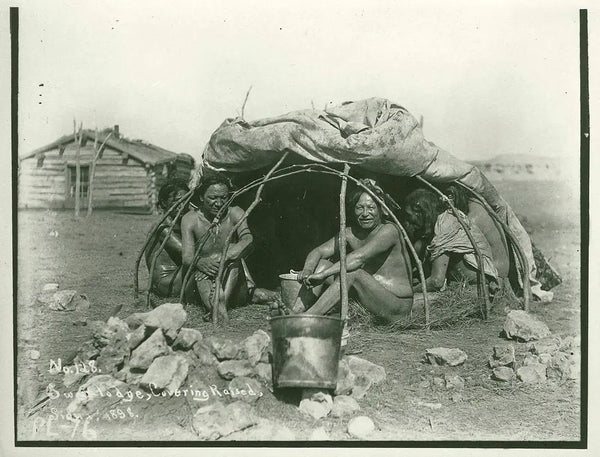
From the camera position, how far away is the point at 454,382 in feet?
20.5

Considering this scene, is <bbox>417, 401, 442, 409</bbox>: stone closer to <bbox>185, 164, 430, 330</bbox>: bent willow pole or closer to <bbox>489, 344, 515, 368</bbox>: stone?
<bbox>489, 344, 515, 368</bbox>: stone

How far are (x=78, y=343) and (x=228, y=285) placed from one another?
1.39 meters

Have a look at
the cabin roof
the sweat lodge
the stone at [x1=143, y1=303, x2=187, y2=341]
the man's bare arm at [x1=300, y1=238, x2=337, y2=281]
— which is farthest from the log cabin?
the stone at [x1=143, y1=303, x2=187, y2=341]

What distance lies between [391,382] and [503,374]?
0.90 m

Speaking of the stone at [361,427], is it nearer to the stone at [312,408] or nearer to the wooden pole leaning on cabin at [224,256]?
the stone at [312,408]

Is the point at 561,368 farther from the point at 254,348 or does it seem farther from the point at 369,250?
the point at 254,348

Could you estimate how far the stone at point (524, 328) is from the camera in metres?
6.71

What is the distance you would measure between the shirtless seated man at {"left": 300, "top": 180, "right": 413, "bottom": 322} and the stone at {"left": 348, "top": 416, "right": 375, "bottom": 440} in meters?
0.97

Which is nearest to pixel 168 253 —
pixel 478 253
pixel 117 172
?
pixel 478 253

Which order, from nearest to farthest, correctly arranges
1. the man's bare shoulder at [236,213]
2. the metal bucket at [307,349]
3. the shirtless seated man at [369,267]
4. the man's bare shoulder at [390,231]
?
1. the metal bucket at [307,349]
2. the shirtless seated man at [369,267]
3. the man's bare shoulder at [390,231]
4. the man's bare shoulder at [236,213]

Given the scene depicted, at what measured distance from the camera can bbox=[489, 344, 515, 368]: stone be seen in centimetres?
641

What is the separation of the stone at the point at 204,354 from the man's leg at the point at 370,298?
2.99 feet

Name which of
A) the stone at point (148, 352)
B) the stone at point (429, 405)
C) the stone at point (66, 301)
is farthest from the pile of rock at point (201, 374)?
the stone at point (66, 301)

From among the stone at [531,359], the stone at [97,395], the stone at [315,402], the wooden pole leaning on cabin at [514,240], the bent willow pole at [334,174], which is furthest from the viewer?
the wooden pole leaning on cabin at [514,240]
